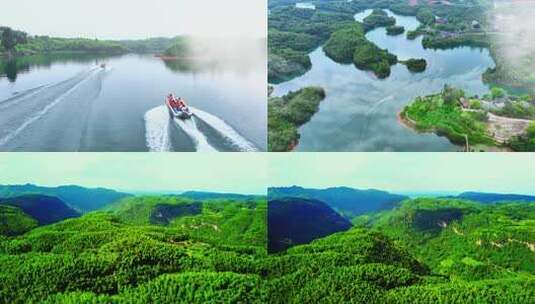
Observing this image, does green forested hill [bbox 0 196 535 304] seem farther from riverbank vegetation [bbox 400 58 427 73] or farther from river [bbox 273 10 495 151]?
riverbank vegetation [bbox 400 58 427 73]

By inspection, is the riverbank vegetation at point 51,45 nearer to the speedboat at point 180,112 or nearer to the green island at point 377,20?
the speedboat at point 180,112

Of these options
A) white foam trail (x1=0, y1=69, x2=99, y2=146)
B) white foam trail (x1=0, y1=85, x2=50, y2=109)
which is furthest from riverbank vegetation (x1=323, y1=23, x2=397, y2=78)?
white foam trail (x1=0, y1=85, x2=50, y2=109)

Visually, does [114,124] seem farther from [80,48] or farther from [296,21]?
[296,21]

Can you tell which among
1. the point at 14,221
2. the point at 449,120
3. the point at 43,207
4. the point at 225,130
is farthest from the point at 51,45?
the point at 449,120

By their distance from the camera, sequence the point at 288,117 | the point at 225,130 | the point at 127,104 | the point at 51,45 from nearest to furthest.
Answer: the point at 288,117 < the point at 225,130 < the point at 127,104 < the point at 51,45

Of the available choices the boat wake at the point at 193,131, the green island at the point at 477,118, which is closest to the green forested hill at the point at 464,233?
the green island at the point at 477,118

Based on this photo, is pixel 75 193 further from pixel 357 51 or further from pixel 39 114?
pixel 357 51
